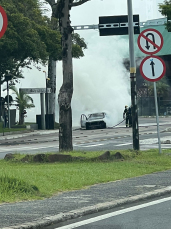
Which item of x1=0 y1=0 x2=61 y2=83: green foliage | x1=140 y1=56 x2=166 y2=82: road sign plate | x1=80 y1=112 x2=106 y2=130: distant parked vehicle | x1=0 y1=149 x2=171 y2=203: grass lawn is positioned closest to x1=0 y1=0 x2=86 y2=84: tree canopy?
x1=0 y1=0 x2=61 y2=83: green foliage

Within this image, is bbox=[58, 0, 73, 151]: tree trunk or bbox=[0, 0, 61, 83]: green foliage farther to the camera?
bbox=[0, 0, 61, 83]: green foliage

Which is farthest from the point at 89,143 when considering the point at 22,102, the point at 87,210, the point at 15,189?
the point at 22,102

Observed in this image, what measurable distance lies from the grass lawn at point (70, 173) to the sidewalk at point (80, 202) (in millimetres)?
358

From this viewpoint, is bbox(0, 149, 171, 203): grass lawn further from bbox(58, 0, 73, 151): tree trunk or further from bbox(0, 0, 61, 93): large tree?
bbox(0, 0, 61, 93): large tree

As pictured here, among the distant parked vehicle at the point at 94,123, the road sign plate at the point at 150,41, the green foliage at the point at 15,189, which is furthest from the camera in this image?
the distant parked vehicle at the point at 94,123

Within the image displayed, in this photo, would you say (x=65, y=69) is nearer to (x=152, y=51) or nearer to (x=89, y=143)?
(x=152, y=51)

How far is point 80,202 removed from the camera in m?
9.52

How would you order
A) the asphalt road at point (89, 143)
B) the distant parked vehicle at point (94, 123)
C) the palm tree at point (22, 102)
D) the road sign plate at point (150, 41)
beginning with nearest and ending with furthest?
the road sign plate at point (150, 41), the asphalt road at point (89, 143), the distant parked vehicle at point (94, 123), the palm tree at point (22, 102)

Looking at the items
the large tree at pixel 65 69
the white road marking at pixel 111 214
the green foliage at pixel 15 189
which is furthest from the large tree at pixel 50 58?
the white road marking at pixel 111 214

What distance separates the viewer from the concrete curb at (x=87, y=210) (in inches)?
308

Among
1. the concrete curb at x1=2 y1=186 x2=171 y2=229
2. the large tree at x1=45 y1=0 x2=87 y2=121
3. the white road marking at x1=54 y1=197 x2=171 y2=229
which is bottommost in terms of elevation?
the white road marking at x1=54 y1=197 x2=171 y2=229

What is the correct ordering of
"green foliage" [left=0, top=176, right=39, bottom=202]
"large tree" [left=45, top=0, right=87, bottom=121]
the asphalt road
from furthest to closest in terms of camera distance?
1. "large tree" [left=45, top=0, right=87, bottom=121]
2. the asphalt road
3. "green foliage" [left=0, top=176, right=39, bottom=202]

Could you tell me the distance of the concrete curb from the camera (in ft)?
25.7

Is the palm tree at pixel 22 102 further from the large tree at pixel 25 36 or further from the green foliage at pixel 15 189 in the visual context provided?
the green foliage at pixel 15 189
